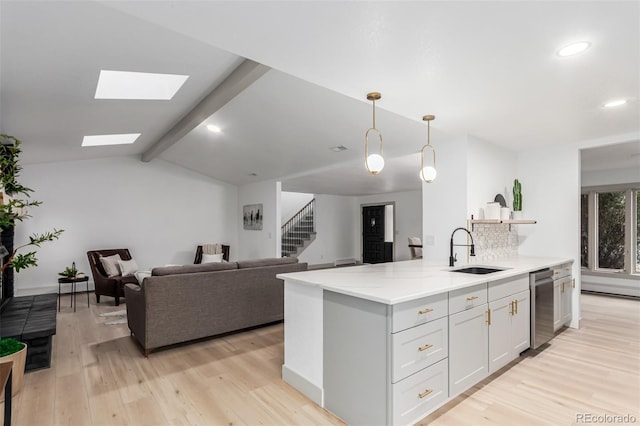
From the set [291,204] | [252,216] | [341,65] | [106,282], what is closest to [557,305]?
[341,65]

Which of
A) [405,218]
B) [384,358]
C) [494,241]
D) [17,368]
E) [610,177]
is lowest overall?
[17,368]

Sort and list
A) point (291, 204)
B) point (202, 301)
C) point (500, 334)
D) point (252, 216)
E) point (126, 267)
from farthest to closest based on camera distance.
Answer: point (291, 204) → point (252, 216) → point (126, 267) → point (202, 301) → point (500, 334)

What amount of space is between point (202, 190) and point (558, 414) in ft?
25.5

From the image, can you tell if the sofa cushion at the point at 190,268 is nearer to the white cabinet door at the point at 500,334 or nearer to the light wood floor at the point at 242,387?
the light wood floor at the point at 242,387

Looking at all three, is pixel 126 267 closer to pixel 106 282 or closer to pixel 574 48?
pixel 106 282

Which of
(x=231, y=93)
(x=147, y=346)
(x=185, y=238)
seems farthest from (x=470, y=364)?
(x=185, y=238)

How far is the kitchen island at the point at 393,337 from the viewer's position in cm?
200

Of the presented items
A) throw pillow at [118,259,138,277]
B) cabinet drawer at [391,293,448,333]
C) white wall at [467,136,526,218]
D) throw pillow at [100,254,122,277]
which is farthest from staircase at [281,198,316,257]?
cabinet drawer at [391,293,448,333]

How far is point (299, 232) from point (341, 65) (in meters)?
8.23

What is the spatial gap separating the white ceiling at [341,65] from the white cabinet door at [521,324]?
5.80ft

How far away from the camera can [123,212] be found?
23.5 ft

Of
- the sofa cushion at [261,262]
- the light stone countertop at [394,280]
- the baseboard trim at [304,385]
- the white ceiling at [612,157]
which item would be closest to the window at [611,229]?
the white ceiling at [612,157]

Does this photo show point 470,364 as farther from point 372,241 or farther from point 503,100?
point 372,241

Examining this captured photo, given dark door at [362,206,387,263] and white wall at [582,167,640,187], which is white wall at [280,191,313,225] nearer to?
dark door at [362,206,387,263]
